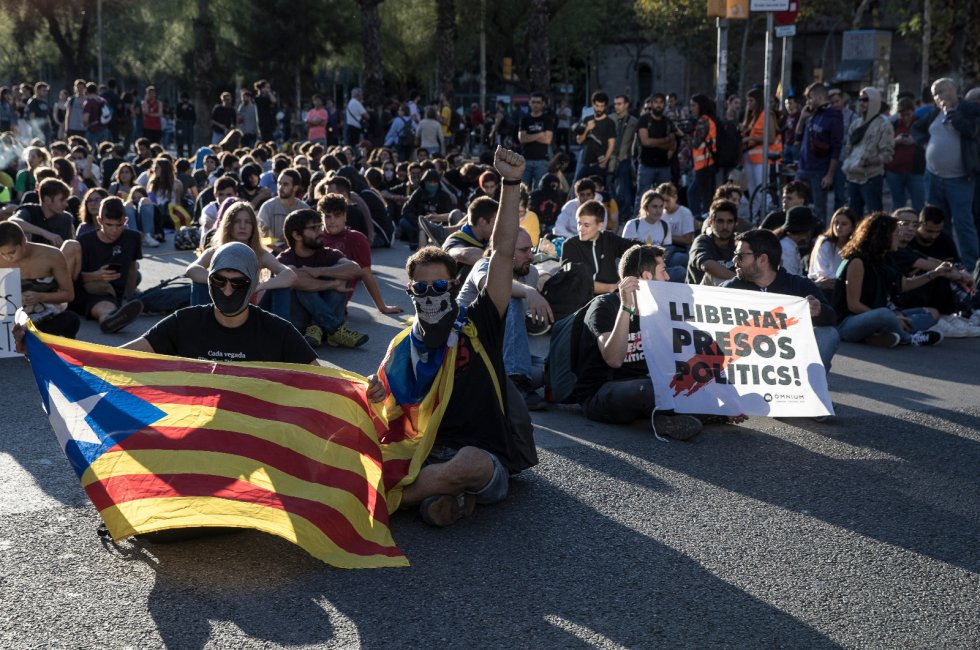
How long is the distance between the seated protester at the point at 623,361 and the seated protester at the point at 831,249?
4.31 meters

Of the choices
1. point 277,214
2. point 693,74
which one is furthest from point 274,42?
point 277,214

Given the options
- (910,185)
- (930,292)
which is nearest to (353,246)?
(930,292)

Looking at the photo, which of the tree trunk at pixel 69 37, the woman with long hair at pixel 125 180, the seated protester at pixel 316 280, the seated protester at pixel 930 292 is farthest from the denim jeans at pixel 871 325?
the tree trunk at pixel 69 37

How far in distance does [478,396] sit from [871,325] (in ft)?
20.2

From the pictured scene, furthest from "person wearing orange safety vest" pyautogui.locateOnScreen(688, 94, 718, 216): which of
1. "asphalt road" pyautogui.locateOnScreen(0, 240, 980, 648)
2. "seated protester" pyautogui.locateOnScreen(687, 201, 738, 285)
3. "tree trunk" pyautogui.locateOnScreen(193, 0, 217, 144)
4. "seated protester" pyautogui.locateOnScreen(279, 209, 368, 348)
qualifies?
"tree trunk" pyautogui.locateOnScreen(193, 0, 217, 144)

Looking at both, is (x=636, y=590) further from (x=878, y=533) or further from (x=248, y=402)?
(x=248, y=402)

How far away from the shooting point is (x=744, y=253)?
870cm

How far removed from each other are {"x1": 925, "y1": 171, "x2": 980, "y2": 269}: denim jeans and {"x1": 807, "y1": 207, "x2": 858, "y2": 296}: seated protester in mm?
3156

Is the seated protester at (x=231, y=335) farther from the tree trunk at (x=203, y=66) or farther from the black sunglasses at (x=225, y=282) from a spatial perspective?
the tree trunk at (x=203, y=66)

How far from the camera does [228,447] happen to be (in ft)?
18.4

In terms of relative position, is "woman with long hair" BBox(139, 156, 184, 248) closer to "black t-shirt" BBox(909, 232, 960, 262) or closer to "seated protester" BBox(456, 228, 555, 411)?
"seated protester" BBox(456, 228, 555, 411)

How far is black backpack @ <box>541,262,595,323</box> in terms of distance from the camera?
1118 cm

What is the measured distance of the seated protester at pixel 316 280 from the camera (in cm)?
1112

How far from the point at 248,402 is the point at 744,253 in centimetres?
423
